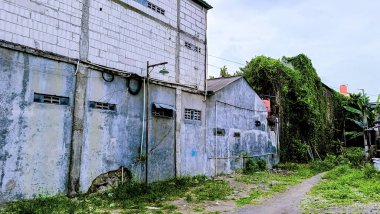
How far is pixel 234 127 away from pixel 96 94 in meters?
7.99

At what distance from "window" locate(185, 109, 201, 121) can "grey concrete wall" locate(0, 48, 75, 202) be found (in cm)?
512

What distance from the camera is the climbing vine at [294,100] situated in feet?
63.6

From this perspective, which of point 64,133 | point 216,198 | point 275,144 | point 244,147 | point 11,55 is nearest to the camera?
point 11,55

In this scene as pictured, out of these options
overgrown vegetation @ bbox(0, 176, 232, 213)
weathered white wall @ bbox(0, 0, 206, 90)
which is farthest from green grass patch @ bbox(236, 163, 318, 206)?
weathered white wall @ bbox(0, 0, 206, 90)

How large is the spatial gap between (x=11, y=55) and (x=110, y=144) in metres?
3.64

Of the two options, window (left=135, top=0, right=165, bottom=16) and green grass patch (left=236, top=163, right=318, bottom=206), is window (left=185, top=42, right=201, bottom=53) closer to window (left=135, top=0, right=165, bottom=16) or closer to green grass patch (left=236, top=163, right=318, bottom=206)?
window (left=135, top=0, right=165, bottom=16)

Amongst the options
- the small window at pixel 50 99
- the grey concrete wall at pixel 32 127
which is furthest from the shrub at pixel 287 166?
the small window at pixel 50 99

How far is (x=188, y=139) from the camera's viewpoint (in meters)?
12.0

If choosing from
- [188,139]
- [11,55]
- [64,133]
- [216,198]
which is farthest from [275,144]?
[11,55]

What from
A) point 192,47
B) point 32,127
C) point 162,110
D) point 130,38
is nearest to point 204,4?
point 192,47

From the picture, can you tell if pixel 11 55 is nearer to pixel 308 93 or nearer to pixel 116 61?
pixel 116 61

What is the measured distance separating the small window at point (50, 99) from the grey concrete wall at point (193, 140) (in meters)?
4.90

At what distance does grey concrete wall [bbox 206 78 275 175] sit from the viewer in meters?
13.3

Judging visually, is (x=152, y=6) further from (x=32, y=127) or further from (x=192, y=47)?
(x=32, y=127)
